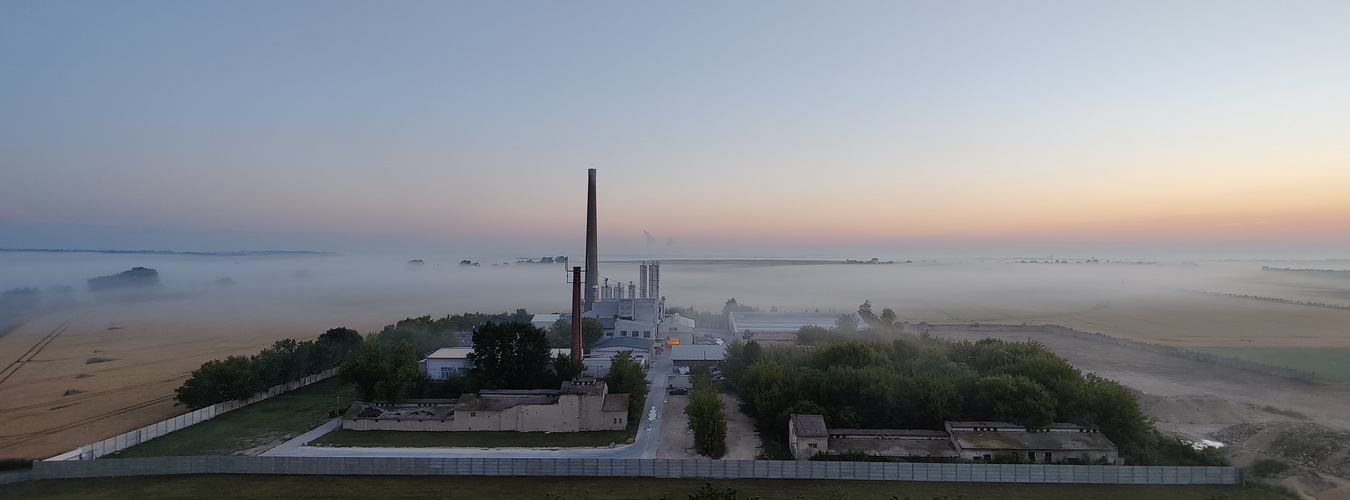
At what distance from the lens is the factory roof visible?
179 ft

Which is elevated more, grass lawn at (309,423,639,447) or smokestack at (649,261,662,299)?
smokestack at (649,261,662,299)

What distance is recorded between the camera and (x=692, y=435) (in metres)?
25.8

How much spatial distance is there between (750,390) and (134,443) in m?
28.7

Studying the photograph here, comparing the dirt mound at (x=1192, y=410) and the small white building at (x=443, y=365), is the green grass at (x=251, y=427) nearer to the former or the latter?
the small white building at (x=443, y=365)

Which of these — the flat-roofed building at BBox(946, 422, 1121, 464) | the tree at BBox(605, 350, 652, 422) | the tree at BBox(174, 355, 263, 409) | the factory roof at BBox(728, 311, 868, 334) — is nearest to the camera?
the flat-roofed building at BBox(946, 422, 1121, 464)

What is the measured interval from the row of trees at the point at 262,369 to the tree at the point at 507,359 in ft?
41.3

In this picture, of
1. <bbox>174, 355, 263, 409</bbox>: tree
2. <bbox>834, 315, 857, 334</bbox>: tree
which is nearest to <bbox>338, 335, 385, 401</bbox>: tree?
<bbox>174, 355, 263, 409</bbox>: tree

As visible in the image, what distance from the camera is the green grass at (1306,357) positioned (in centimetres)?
3556

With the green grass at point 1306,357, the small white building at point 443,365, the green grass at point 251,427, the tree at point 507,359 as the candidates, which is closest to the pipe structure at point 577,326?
the small white building at point 443,365

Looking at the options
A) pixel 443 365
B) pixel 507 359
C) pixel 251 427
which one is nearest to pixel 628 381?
pixel 507 359

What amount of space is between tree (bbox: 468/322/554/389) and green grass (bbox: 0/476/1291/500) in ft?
34.1

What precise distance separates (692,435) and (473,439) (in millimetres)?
10572

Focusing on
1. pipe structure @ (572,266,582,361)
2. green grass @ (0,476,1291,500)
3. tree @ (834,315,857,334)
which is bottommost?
green grass @ (0,476,1291,500)

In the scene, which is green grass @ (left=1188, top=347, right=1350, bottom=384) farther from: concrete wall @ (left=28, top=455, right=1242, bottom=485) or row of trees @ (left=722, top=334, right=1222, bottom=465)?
concrete wall @ (left=28, top=455, right=1242, bottom=485)
